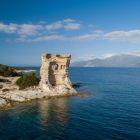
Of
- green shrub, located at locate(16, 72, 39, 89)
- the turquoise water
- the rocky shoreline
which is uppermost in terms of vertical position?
green shrub, located at locate(16, 72, 39, 89)

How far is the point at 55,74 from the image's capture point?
85.9m

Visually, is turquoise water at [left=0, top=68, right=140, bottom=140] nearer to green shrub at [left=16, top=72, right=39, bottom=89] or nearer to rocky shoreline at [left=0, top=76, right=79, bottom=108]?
rocky shoreline at [left=0, top=76, right=79, bottom=108]

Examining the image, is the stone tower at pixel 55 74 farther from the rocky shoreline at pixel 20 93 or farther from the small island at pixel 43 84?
the rocky shoreline at pixel 20 93

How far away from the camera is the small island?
72.8 m

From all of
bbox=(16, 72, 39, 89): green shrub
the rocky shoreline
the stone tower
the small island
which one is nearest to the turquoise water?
the rocky shoreline

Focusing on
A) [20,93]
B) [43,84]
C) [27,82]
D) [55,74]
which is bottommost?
[20,93]

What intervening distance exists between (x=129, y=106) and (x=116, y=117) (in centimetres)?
1247

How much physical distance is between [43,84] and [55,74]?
8.02m

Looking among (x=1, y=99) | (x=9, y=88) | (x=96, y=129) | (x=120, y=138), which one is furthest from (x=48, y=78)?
(x=120, y=138)

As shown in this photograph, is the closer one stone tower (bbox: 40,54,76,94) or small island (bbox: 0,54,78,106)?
small island (bbox: 0,54,78,106)

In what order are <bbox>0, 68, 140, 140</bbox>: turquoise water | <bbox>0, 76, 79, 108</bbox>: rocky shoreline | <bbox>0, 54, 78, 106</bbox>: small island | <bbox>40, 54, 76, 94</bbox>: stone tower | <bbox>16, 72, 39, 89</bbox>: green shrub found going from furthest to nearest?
<bbox>40, 54, 76, 94</bbox>: stone tower
<bbox>16, 72, 39, 89</bbox>: green shrub
<bbox>0, 54, 78, 106</bbox>: small island
<bbox>0, 76, 79, 108</bbox>: rocky shoreline
<bbox>0, 68, 140, 140</bbox>: turquoise water

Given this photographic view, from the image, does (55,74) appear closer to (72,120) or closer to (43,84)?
(43,84)

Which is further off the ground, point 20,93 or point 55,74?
point 55,74

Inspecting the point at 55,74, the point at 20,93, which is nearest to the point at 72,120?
the point at 20,93
